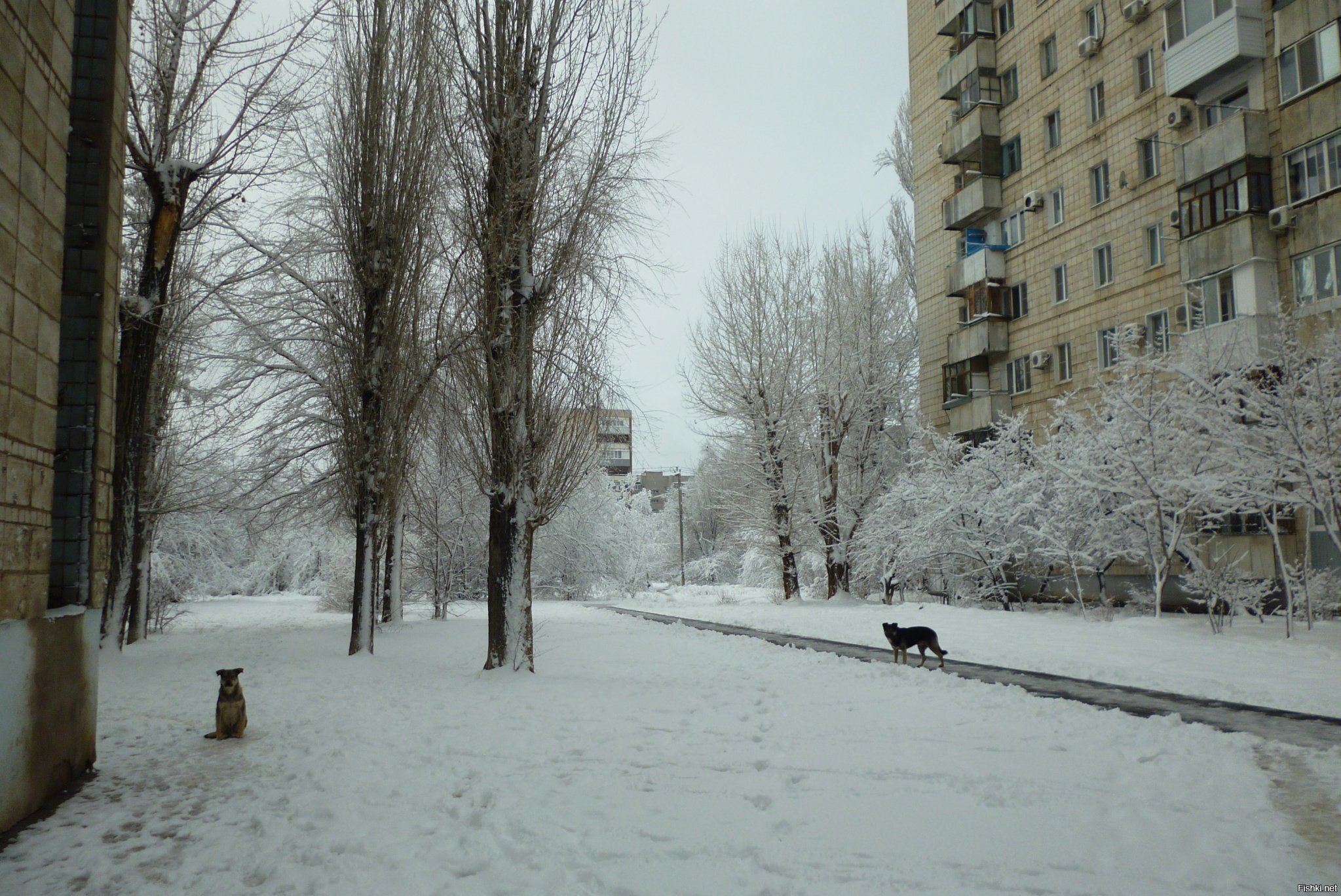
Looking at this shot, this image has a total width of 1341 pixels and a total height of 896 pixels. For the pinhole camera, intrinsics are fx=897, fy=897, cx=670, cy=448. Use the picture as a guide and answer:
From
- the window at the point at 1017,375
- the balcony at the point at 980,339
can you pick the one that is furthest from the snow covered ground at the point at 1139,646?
the balcony at the point at 980,339

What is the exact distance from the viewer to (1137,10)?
2277 cm

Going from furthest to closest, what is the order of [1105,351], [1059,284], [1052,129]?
[1052,129] < [1059,284] < [1105,351]

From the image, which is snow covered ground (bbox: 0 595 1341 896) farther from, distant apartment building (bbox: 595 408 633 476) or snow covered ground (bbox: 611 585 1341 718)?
distant apartment building (bbox: 595 408 633 476)

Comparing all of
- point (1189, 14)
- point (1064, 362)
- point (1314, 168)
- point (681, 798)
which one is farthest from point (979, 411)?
point (681, 798)

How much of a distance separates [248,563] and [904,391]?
3304cm

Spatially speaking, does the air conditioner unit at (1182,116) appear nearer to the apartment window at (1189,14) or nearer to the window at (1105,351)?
the apartment window at (1189,14)

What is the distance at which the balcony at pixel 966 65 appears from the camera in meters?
28.6

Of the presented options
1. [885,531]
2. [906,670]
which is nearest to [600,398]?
[906,670]

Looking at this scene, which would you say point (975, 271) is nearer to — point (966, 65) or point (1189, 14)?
point (966, 65)

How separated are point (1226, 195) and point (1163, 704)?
51.6 ft

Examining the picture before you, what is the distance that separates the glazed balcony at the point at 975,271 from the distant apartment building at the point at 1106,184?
0.18 feet

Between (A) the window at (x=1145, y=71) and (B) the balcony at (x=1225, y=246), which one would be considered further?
(A) the window at (x=1145, y=71)

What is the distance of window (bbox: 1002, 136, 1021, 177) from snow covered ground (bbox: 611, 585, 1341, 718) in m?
14.0

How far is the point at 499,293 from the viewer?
11.5 metres
